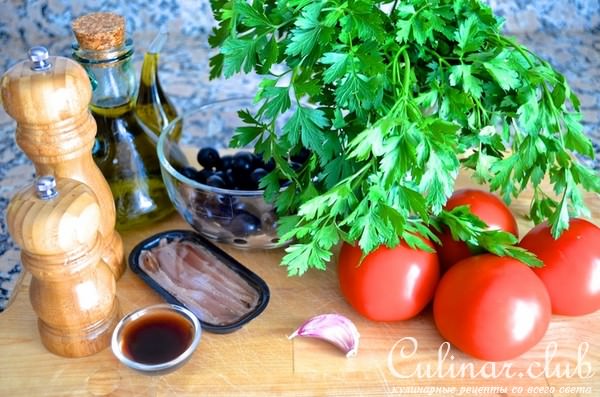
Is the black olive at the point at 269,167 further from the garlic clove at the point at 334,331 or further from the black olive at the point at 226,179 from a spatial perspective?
the garlic clove at the point at 334,331

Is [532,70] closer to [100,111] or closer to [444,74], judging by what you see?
[444,74]

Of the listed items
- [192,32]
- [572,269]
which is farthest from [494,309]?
[192,32]

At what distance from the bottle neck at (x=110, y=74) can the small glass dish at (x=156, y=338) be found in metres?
0.29

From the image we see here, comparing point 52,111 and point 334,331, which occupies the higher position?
point 52,111

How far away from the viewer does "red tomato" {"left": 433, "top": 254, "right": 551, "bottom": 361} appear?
2.37 feet

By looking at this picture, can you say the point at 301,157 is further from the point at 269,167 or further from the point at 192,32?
the point at 192,32

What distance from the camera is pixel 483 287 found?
2.41 ft

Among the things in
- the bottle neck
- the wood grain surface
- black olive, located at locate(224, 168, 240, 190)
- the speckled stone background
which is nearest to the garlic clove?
the wood grain surface

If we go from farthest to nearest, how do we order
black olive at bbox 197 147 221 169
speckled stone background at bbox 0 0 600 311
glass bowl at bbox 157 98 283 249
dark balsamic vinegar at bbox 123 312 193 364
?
speckled stone background at bbox 0 0 600 311 < black olive at bbox 197 147 221 169 < glass bowl at bbox 157 98 283 249 < dark balsamic vinegar at bbox 123 312 193 364

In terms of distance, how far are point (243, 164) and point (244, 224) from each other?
0.34ft

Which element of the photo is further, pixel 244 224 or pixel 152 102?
pixel 152 102

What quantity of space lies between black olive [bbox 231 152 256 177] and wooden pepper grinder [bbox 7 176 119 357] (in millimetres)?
252

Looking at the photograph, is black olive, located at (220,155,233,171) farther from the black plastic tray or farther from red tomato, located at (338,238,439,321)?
red tomato, located at (338,238,439,321)

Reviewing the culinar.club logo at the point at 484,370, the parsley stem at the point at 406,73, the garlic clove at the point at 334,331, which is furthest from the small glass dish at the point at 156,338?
the parsley stem at the point at 406,73
